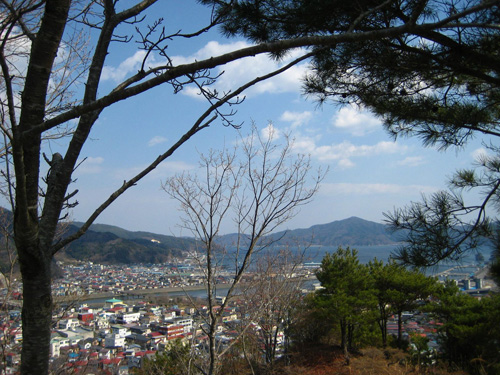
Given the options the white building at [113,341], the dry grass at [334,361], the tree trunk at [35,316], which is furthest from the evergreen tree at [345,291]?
the tree trunk at [35,316]

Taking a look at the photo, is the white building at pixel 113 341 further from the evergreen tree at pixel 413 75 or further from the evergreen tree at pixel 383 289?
the evergreen tree at pixel 413 75

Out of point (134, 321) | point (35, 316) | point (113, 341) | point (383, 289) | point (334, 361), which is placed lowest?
point (134, 321)

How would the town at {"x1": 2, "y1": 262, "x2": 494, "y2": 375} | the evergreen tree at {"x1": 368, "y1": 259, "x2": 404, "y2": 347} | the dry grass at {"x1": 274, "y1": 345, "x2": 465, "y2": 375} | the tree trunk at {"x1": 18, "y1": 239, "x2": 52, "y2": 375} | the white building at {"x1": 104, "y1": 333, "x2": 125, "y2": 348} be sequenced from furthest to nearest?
the white building at {"x1": 104, "y1": 333, "x2": 125, "y2": 348}, the evergreen tree at {"x1": 368, "y1": 259, "x2": 404, "y2": 347}, the dry grass at {"x1": 274, "y1": 345, "x2": 465, "y2": 375}, the town at {"x1": 2, "y1": 262, "x2": 494, "y2": 375}, the tree trunk at {"x1": 18, "y1": 239, "x2": 52, "y2": 375}

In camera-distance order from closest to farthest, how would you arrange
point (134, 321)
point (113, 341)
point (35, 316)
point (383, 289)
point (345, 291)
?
1. point (35, 316)
2. point (345, 291)
3. point (113, 341)
4. point (383, 289)
5. point (134, 321)

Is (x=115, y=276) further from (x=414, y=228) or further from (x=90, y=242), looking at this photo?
(x=414, y=228)

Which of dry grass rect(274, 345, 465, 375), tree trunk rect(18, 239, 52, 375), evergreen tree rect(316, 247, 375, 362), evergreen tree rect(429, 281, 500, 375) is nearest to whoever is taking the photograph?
tree trunk rect(18, 239, 52, 375)

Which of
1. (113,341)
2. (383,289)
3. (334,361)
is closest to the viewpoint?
(334,361)

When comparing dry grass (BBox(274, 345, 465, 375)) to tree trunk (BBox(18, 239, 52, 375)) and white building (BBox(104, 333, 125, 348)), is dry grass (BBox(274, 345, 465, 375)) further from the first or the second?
tree trunk (BBox(18, 239, 52, 375))

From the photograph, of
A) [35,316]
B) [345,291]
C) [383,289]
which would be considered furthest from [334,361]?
[35,316]

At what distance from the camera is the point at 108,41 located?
51.2 inches

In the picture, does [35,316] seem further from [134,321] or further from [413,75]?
[134,321]

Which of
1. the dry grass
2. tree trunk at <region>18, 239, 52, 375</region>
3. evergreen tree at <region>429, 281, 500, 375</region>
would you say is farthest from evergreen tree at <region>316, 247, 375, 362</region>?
tree trunk at <region>18, 239, 52, 375</region>

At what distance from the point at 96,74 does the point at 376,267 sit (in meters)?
10.1

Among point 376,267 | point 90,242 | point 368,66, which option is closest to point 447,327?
point 376,267
